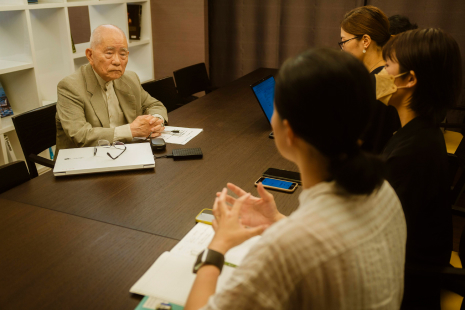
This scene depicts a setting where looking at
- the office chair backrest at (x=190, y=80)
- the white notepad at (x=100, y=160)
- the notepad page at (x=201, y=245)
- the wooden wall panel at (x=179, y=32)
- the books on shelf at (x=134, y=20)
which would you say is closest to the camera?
the notepad page at (x=201, y=245)

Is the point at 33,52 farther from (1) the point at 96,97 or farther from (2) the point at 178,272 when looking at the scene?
(2) the point at 178,272

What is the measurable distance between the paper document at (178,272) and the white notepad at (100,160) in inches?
23.9

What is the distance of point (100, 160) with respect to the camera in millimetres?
1789

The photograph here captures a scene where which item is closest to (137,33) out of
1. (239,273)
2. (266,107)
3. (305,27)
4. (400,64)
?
(305,27)

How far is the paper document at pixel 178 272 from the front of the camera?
3.38ft

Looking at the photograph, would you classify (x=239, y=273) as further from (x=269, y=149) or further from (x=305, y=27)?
(x=305, y=27)

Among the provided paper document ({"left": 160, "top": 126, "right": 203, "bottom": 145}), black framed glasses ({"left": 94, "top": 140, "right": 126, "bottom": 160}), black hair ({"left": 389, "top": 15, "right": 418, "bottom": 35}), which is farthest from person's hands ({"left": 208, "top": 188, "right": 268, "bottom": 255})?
black hair ({"left": 389, "top": 15, "right": 418, "bottom": 35})

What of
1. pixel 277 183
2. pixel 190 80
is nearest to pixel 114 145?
pixel 277 183

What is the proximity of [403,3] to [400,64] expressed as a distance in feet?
9.55

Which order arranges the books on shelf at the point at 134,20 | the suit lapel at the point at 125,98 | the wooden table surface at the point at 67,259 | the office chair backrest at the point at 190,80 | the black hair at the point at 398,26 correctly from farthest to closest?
the books on shelf at the point at 134,20, the office chair backrest at the point at 190,80, the black hair at the point at 398,26, the suit lapel at the point at 125,98, the wooden table surface at the point at 67,259

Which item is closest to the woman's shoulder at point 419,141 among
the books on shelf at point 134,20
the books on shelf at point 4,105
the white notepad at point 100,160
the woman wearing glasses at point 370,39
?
the woman wearing glasses at point 370,39

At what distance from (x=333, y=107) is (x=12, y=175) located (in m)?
1.44

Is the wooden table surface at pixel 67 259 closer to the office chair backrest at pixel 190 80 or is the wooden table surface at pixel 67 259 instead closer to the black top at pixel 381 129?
the black top at pixel 381 129

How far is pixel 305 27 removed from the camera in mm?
4277
